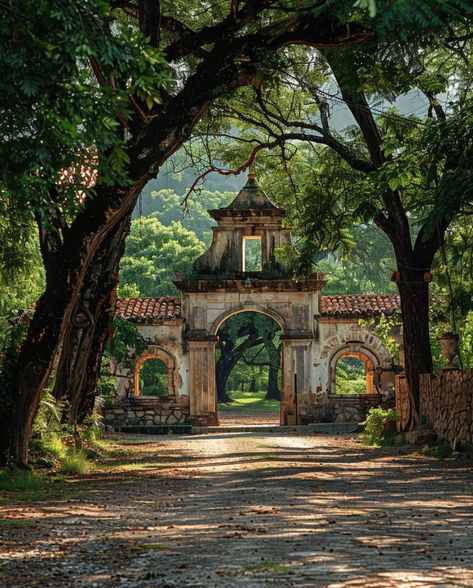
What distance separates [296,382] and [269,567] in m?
28.3

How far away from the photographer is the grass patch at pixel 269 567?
6.15 meters

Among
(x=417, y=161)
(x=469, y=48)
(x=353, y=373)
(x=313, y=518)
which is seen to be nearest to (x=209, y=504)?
(x=313, y=518)

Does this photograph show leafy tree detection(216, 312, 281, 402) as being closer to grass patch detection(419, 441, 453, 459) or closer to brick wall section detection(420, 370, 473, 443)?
brick wall section detection(420, 370, 473, 443)

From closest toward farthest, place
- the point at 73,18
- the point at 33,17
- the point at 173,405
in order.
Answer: the point at 73,18 < the point at 33,17 < the point at 173,405

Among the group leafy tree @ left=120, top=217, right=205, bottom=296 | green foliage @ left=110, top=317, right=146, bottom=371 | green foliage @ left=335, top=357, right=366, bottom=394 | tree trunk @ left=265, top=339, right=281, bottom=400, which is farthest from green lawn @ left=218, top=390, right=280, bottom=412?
green foliage @ left=110, top=317, right=146, bottom=371

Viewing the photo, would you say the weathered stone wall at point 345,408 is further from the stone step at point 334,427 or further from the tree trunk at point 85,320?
the tree trunk at point 85,320

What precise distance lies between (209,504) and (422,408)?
1126cm

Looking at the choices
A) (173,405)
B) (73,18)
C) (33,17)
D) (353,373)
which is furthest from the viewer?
(353,373)

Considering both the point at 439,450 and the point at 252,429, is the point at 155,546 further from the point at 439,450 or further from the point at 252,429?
the point at 252,429

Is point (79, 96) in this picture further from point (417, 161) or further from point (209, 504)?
point (417, 161)

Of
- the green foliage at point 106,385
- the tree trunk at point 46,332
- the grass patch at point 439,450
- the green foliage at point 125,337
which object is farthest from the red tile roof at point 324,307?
the tree trunk at point 46,332

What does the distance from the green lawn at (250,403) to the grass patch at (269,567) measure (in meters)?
44.4

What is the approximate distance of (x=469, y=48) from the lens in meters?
19.9

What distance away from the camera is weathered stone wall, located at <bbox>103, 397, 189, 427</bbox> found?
3403 cm
